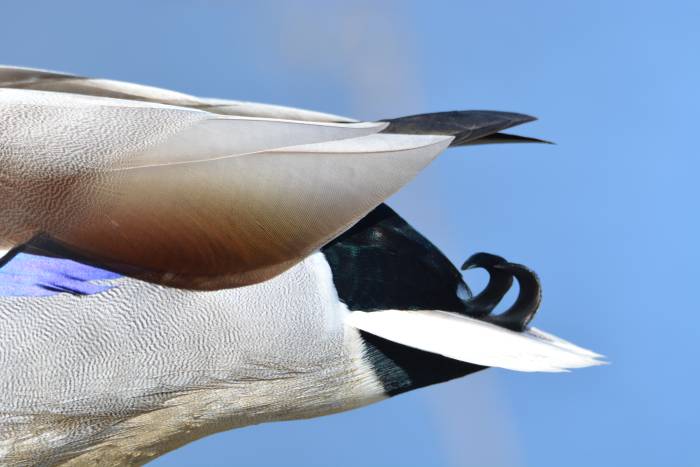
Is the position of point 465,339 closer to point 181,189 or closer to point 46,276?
point 181,189

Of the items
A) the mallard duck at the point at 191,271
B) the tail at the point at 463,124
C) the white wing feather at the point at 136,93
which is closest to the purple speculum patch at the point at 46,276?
the mallard duck at the point at 191,271

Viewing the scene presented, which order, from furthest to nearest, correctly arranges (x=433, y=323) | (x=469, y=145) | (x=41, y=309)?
(x=469, y=145)
(x=433, y=323)
(x=41, y=309)

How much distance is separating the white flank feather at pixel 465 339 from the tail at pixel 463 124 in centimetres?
25

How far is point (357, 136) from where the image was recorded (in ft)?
3.84

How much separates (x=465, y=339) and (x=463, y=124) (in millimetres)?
305

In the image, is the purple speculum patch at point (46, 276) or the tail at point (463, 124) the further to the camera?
the tail at point (463, 124)

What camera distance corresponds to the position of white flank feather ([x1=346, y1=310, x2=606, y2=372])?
1.23 meters

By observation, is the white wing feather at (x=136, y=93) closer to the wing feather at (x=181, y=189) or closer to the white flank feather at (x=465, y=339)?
the wing feather at (x=181, y=189)

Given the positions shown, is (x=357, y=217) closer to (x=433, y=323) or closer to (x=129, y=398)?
(x=433, y=323)

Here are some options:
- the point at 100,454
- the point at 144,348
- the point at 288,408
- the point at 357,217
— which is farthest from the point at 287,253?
the point at 100,454

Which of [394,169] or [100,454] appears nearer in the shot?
[394,169]

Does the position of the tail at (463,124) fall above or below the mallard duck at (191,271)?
above

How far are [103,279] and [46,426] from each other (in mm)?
219

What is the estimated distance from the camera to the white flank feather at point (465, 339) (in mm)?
1231
